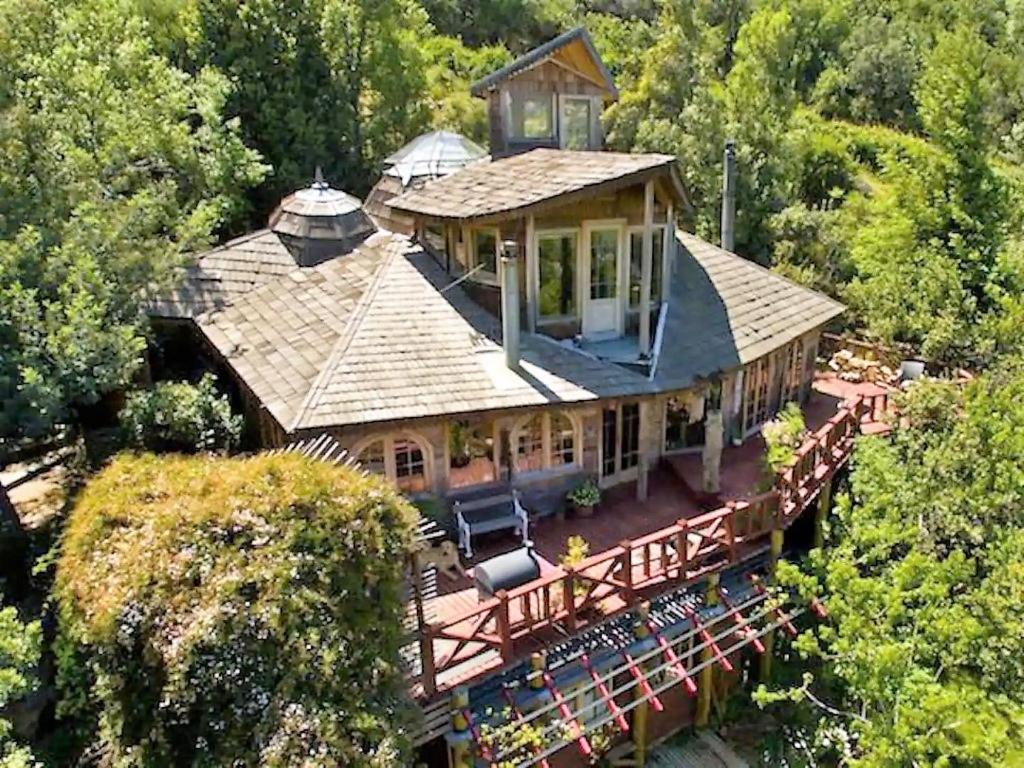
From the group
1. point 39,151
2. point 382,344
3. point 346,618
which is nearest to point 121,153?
point 39,151

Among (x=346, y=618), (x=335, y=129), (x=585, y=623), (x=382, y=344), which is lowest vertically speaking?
(x=585, y=623)

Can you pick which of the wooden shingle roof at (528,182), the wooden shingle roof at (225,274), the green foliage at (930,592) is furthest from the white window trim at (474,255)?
the green foliage at (930,592)

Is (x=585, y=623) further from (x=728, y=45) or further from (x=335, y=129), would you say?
(x=728, y=45)

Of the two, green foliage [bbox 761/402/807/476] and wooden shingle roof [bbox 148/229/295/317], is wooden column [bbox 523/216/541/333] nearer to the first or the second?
green foliage [bbox 761/402/807/476]

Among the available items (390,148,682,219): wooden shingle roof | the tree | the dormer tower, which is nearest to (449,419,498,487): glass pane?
(390,148,682,219): wooden shingle roof

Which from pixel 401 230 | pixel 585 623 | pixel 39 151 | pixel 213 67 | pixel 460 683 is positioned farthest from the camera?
pixel 213 67

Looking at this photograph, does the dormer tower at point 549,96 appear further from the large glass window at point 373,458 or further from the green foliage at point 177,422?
the green foliage at point 177,422

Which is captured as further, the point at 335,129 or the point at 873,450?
the point at 335,129
